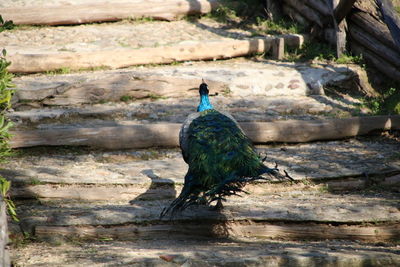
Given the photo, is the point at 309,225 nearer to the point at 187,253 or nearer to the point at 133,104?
the point at 187,253

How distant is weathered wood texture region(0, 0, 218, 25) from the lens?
37.5 ft

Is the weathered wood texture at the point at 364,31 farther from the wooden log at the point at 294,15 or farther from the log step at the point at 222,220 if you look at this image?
the log step at the point at 222,220

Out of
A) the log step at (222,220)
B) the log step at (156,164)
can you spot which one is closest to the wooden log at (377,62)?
the log step at (156,164)

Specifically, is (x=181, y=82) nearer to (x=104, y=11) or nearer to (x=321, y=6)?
(x=104, y=11)

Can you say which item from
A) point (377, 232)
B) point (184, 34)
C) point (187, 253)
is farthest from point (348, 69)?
point (187, 253)

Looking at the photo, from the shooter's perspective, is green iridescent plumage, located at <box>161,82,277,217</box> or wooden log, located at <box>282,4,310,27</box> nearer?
green iridescent plumage, located at <box>161,82,277,217</box>

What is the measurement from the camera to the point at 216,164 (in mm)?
5664

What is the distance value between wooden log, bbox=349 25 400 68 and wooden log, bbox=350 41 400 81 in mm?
63

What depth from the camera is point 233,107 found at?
367 inches

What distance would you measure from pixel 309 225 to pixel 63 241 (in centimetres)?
259

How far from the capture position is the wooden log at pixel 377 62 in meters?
9.93


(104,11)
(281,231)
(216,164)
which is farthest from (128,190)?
(104,11)

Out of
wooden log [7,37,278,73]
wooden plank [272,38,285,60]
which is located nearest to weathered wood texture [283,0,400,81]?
wooden plank [272,38,285,60]

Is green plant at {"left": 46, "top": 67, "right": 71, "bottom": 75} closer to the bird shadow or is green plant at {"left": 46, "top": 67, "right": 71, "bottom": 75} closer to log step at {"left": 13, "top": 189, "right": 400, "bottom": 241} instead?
the bird shadow
